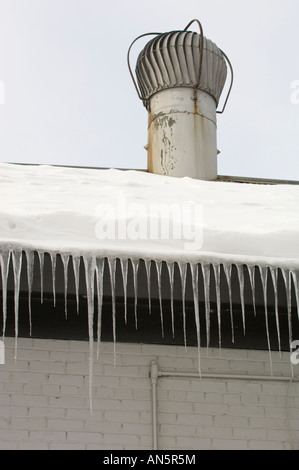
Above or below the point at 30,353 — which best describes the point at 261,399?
below

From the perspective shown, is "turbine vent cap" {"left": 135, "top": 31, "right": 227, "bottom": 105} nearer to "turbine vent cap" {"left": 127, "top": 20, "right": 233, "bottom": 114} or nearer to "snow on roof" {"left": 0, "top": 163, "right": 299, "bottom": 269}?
"turbine vent cap" {"left": 127, "top": 20, "right": 233, "bottom": 114}

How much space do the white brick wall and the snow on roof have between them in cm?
96

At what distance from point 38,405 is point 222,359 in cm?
120

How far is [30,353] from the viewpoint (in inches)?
142

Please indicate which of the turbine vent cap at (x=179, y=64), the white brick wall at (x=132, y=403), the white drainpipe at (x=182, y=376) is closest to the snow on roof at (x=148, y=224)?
the white brick wall at (x=132, y=403)

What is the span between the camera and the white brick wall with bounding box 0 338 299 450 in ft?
11.4

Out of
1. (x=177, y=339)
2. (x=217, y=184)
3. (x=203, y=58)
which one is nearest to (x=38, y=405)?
(x=177, y=339)

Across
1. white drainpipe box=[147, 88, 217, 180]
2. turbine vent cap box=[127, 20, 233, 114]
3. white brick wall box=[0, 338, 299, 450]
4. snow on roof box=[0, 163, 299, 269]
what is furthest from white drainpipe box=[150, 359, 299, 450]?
turbine vent cap box=[127, 20, 233, 114]

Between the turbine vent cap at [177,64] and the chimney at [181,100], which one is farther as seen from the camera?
the turbine vent cap at [177,64]

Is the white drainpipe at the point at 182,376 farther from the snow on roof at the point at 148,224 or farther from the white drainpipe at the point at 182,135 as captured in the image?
the white drainpipe at the point at 182,135

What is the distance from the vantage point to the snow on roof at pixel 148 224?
7.96 feet

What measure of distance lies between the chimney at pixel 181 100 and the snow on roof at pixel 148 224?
2021mm

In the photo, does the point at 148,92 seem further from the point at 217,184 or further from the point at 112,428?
the point at 112,428

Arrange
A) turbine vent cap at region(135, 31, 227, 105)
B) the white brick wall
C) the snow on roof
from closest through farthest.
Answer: the snow on roof < the white brick wall < turbine vent cap at region(135, 31, 227, 105)
